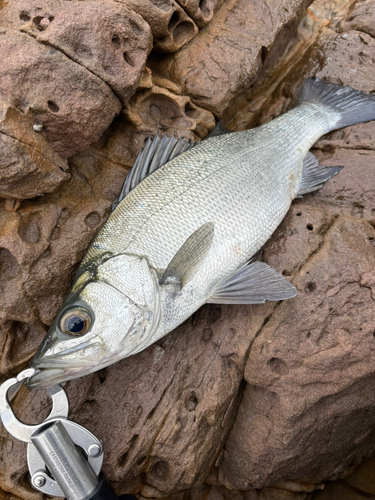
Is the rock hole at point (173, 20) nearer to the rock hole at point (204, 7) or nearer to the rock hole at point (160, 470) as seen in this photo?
the rock hole at point (204, 7)

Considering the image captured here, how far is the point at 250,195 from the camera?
2.62 meters

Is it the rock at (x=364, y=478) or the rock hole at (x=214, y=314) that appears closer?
the rock hole at (x=214, y=314)

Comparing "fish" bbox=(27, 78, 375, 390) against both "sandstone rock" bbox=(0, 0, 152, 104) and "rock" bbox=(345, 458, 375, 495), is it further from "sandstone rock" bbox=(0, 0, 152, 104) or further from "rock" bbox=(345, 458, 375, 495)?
"rock" bbox=(345, 458, 375, 495)

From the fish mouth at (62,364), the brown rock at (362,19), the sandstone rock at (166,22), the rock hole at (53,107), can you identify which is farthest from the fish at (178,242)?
the brown rock at (362,19)

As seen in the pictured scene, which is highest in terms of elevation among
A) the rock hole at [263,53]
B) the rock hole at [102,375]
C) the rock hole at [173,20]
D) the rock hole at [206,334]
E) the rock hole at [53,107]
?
the rock hole at [173,20]

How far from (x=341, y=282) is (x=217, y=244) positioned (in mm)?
844

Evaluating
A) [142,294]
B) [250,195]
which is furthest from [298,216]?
[142,294]

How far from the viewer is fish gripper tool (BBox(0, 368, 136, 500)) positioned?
2.00 m

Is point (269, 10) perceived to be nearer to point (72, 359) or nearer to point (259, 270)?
point (259, 270)

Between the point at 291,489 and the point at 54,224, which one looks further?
the point at 291,489

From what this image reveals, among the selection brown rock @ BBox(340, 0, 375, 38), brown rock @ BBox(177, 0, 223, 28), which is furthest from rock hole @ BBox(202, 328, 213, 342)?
brown rock @ BBox(340, 0, 375, 38)

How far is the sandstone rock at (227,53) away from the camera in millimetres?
3160

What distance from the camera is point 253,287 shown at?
2.40 metres

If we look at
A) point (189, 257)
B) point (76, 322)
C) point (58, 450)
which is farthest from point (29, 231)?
point (58, 450)
